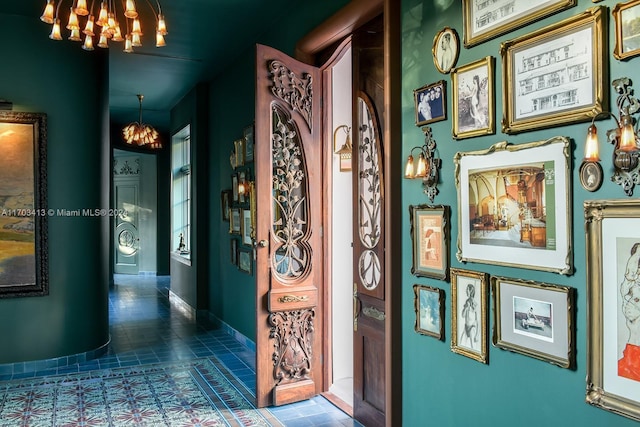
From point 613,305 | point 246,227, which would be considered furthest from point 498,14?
point 246,227

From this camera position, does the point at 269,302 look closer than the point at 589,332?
No

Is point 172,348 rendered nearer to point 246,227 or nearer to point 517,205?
point 246,227

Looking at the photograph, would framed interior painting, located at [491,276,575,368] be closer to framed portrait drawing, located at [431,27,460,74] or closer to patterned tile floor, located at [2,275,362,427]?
framed portrait drawing, located at [431,27,460,74]

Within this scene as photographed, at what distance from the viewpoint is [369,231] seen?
11.7ft

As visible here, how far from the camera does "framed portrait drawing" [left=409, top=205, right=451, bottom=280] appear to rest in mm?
2619

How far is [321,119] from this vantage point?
4.25 meters

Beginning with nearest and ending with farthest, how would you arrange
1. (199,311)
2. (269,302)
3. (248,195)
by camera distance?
(269,302), (248,195), (199,311)

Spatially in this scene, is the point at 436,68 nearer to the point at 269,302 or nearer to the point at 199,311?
the point at 269,302

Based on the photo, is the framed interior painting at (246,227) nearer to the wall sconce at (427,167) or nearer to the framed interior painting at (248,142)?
the framed interior painting at (248,142)

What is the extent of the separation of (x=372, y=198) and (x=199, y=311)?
464 centimetres

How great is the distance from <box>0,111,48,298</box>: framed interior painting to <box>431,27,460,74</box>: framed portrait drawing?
13.2 ft

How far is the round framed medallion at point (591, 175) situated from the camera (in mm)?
1826

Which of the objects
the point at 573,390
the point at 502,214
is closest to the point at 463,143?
the point at 502,214

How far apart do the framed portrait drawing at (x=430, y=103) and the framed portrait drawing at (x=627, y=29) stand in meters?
0.94
